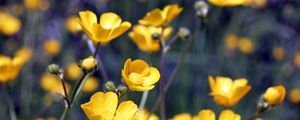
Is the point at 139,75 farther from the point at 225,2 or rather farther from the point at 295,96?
the point at 295,96

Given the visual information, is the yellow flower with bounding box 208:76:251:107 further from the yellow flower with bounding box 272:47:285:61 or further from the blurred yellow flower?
the yellow flower with bounding box 272:47:285:61

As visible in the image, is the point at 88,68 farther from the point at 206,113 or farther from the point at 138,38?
the point at 138,38

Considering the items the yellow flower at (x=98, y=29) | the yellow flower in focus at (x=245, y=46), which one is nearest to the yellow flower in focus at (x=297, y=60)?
the yellow flower in focus at (x=245, y=46)

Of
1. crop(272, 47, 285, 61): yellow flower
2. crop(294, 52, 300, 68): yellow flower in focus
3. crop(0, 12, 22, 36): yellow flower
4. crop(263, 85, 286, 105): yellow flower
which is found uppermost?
crop(263, 85, 286, 105): yellow flower

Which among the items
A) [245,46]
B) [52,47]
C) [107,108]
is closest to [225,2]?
[107,108]

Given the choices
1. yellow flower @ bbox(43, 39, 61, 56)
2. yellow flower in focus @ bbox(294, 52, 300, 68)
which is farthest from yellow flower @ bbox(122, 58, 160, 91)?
yellow flower in focus @ bbox(294, 52, 300, 68)

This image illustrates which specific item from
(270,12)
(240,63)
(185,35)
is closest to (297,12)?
(270,12)
